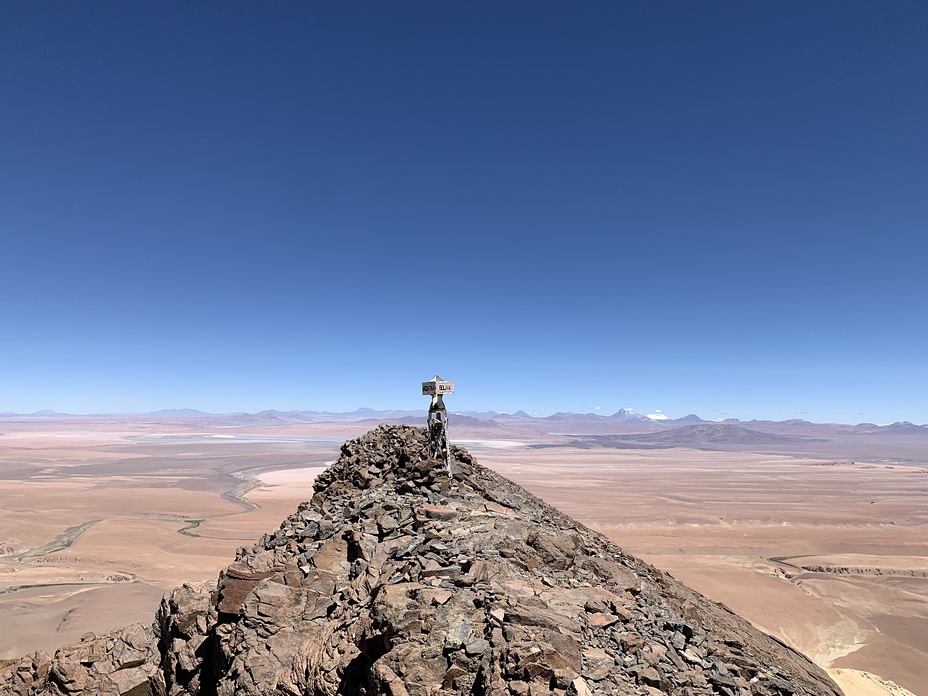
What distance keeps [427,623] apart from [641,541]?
150 ft

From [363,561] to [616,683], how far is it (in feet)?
17.0

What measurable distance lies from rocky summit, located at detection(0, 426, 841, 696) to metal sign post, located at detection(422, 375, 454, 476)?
46 cm

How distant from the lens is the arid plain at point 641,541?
83.7 ft

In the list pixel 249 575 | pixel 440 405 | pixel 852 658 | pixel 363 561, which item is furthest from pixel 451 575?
pixel 852 658


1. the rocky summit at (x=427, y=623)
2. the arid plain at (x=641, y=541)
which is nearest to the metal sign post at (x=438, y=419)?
the rocky summit at (x=427, y=623)

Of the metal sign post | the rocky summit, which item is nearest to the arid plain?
the rocky summit

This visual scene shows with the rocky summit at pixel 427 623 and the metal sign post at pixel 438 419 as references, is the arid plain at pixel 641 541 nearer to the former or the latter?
the rocky summit at pixel 427 623

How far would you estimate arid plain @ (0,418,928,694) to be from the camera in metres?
25.5

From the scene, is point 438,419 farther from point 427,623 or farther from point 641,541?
point 641,541

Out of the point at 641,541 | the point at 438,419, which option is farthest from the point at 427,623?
the point at 641,541

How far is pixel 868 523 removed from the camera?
58.3m

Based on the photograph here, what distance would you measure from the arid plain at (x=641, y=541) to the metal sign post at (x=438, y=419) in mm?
14849

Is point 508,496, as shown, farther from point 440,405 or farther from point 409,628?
point 409,628

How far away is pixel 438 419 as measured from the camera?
1320 centimetres
